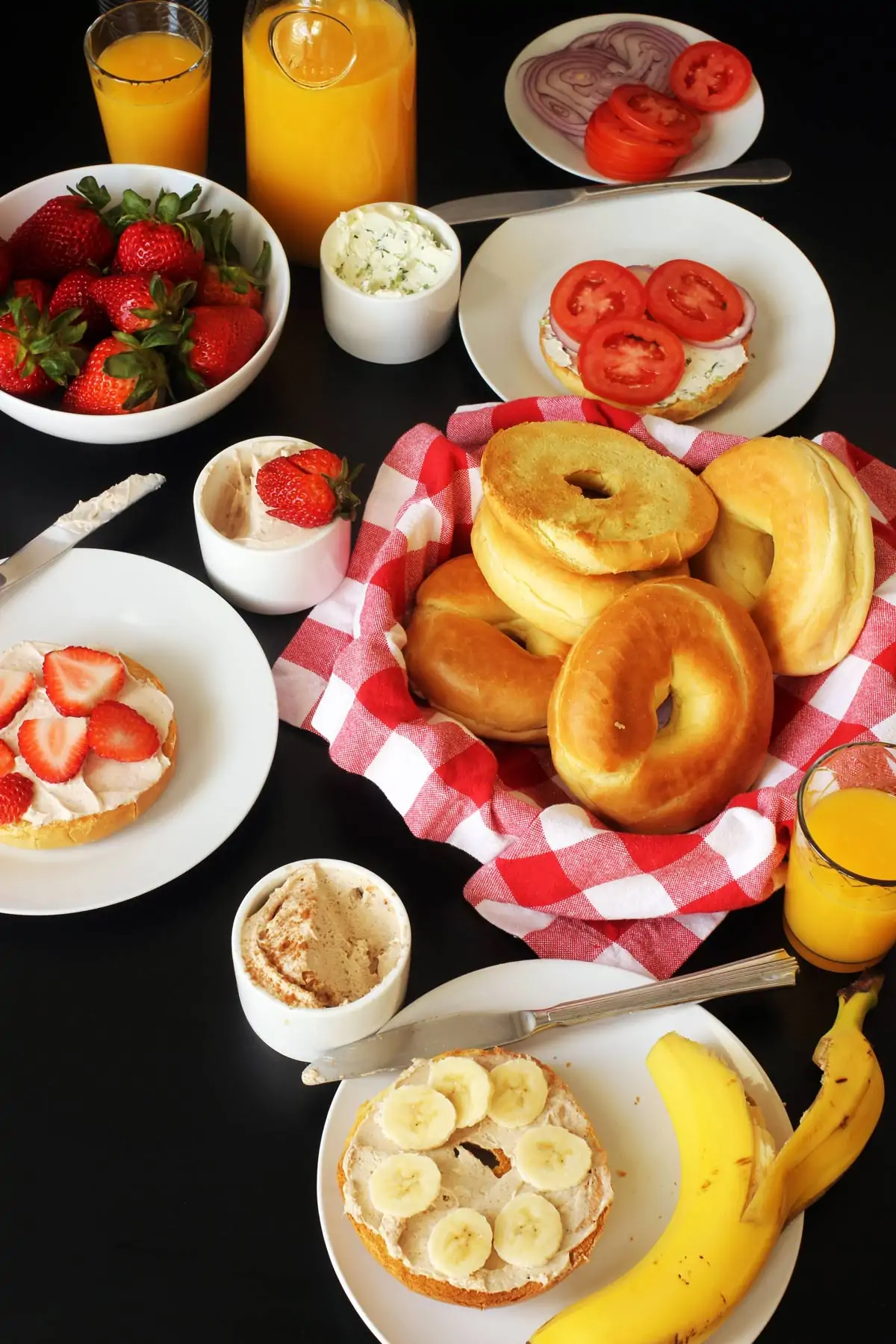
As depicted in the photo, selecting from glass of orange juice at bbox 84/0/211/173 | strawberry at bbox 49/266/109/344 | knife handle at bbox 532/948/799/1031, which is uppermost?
glass of orange juice at bbox 84/0/211/173

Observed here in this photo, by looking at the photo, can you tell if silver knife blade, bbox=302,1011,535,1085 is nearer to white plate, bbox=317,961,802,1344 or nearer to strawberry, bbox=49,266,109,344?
white plate, bbox=317,961,802,1344

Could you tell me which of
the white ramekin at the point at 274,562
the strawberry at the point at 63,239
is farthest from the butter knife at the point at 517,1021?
the strawberry at the point at 63,239

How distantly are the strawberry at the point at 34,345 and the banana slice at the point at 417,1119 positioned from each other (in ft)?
2.96

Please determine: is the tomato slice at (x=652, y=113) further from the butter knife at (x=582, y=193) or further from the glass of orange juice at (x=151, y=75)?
the glass of orange juice at (x=151, y=75)

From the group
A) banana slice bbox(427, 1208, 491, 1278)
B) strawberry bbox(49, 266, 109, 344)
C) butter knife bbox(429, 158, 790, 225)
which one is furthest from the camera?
butter knife bbox(429, 158, 790, 225)

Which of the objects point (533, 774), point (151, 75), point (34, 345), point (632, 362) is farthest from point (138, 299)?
point (533, 774)

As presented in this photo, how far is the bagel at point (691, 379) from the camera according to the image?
164 centimetres

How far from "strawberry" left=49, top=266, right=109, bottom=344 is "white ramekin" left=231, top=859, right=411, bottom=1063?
0.77m

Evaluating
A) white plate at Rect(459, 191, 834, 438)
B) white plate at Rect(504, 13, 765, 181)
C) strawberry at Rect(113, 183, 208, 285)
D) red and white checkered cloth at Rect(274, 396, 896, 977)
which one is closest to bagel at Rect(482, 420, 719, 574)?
red and white checkered cloth at Rect(274, 396, 896, 977)

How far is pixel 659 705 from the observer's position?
1.35 meters

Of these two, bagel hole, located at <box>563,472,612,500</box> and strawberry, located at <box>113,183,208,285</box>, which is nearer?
bagel hole, located at <box>563,472,612,500</box>

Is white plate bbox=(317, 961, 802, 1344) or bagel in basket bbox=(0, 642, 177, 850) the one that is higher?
bagel in basket bbox=(0, 642, 177, 850)

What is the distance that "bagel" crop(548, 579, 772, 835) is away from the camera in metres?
1.28

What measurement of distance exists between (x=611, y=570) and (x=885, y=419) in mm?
611
